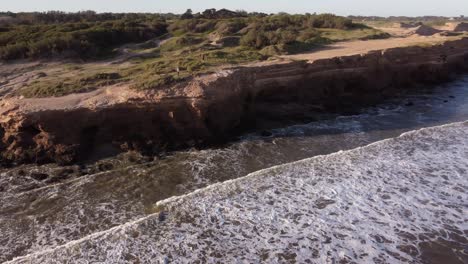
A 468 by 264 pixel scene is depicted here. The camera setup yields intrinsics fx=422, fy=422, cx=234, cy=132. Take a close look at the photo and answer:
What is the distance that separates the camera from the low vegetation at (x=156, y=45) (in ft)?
57.9

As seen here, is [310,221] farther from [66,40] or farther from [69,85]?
[66,40]

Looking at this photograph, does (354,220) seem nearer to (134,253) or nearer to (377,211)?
(377,211)

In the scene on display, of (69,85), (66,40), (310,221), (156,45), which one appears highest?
(66,40)

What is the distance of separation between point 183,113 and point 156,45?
14708 mm

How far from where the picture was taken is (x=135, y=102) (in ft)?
50.3

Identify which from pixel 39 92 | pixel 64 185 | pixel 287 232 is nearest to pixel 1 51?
pixel 39 92

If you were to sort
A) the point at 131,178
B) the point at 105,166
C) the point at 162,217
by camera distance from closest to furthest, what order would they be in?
the point at 162,217, the point at 131,178, the point at 105,166

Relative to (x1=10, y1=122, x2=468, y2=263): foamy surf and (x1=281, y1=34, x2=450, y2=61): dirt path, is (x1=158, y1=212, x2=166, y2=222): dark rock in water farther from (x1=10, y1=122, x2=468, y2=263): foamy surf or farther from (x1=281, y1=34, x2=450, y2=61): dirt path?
(x1=281, y1=34, x2=450, y2=61): dirt path

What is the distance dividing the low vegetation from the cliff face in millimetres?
1158

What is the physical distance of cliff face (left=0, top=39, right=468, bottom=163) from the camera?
48.5 feet

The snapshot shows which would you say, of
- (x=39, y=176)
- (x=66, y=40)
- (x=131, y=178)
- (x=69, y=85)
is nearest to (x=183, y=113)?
(x=131, y=178)

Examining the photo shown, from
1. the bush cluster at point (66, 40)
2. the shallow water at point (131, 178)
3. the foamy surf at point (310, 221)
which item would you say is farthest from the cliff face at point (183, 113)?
the bush cluster at point (66, 40)

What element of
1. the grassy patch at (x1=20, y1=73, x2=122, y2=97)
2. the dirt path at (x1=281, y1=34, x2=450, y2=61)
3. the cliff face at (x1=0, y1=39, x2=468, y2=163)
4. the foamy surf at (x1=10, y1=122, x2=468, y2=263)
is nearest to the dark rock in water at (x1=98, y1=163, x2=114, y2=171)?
the cliff face at (x1=0, y1=39, x2=468, y2=163)

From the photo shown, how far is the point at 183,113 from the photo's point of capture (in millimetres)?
15602
